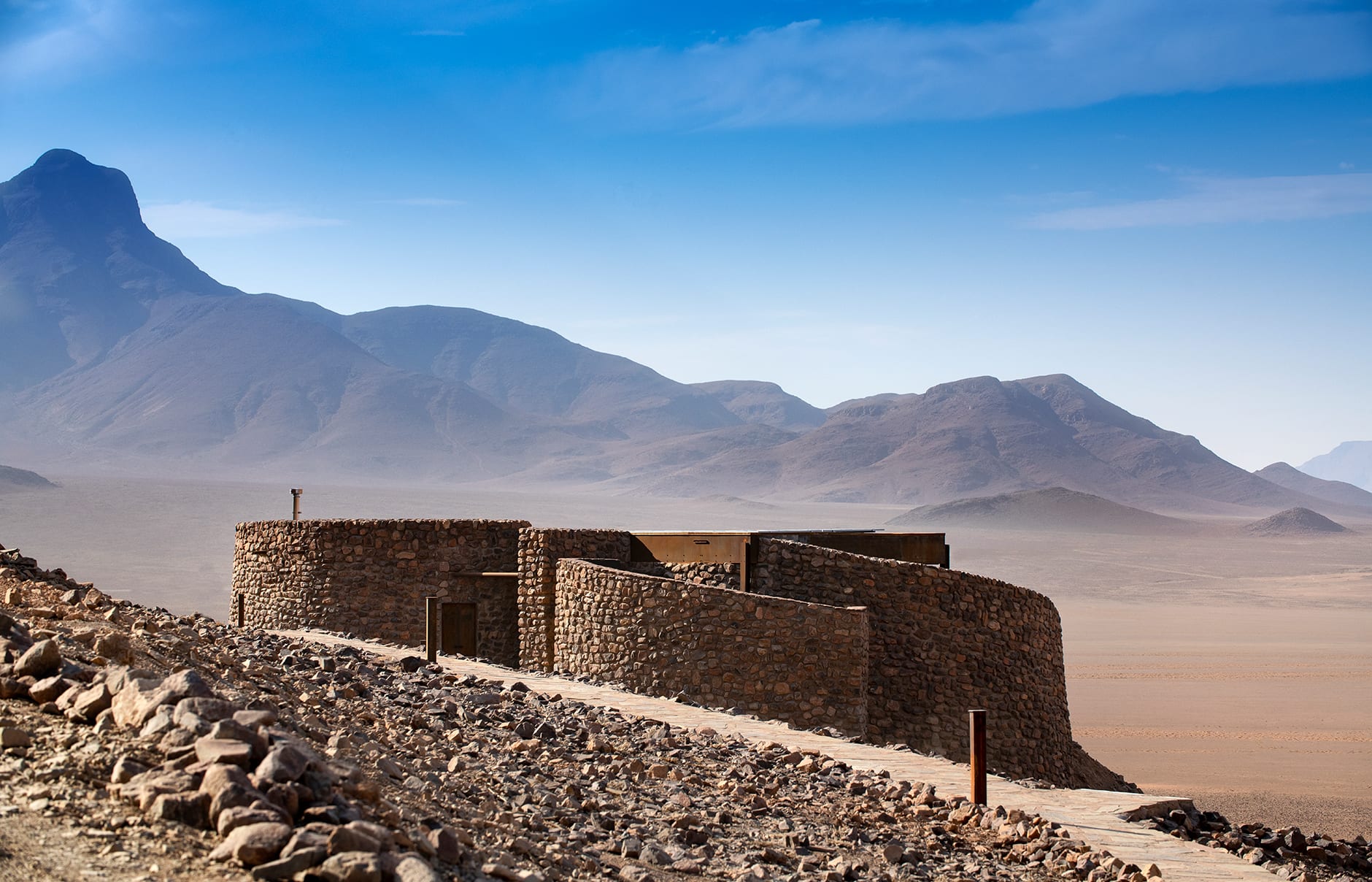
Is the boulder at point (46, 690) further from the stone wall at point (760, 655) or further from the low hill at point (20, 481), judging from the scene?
the low hill at point (20, 481)

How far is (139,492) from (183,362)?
8996 cm

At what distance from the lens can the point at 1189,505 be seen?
481 feet

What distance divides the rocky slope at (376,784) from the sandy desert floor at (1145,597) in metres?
10.2

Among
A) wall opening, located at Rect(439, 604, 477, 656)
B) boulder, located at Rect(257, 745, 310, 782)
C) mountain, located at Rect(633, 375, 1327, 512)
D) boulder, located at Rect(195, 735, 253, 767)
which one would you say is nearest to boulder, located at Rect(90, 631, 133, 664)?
boulder, located at Rect(195, 735, 253, 767)

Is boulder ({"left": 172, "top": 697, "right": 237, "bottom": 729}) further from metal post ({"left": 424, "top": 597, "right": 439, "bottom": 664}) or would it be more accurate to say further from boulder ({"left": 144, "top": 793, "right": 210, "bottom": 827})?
metal post ({"left": 424, "top": 597, "right": 439, "bottom": 664})

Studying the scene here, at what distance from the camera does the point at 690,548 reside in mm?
16281

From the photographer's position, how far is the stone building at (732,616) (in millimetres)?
13961

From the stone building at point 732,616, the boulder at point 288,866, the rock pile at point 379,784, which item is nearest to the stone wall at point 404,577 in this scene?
the stone building at point 732,616

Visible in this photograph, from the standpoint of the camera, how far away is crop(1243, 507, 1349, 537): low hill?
10431 centimetres

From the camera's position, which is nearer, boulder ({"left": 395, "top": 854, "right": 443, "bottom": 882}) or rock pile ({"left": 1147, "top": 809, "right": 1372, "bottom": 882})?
boulder ({"left": 395, "top": 854, "right": 443, "bottom": 882})

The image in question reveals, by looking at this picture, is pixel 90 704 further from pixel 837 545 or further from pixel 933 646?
pixel 837 545

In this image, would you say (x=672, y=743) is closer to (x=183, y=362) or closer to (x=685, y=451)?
(x=685, y=451)

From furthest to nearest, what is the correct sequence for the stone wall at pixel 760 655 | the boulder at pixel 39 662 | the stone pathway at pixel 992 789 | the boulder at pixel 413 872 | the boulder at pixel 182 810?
1. the stone wall at pixel 760 655
2. the stone pathway at pixel 992 789
3. the boulder at pixel 39 662
4. the boulder at pixel 182 810
5. the boulder at pixel 413 872

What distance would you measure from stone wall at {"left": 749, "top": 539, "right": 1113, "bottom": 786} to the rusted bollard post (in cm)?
461
